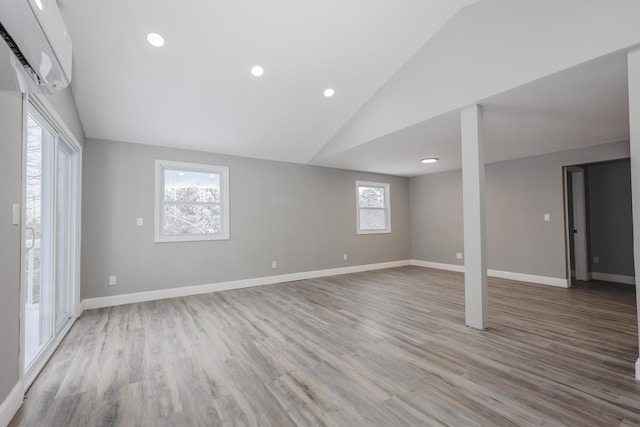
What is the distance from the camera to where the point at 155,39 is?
2.71 meters

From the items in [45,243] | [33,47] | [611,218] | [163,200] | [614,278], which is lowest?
[614,278]

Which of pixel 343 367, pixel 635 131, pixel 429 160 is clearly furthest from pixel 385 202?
pixel 343 367

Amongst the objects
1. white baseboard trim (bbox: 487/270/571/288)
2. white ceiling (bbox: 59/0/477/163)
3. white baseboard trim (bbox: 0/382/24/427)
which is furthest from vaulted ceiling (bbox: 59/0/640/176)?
white baseboard trim (bbox: 0/382/24/427)

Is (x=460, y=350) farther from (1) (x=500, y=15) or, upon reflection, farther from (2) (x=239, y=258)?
(2) (x=239, y=258)

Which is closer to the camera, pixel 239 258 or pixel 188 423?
pixel 188 423

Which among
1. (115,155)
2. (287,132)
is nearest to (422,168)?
(287,132)

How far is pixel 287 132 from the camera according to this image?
4.48 metres

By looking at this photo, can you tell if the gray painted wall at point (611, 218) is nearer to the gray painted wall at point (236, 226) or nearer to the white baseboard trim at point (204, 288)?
the gray painted wall at point (236, 226)

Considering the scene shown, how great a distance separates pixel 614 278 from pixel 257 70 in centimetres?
700

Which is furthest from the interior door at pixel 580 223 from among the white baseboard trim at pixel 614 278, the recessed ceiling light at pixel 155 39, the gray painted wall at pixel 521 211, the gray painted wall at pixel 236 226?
the recessed ceiling light at pixel 155 39

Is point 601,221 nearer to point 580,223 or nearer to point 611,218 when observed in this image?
point 611,218

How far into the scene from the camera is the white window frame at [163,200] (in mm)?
4250

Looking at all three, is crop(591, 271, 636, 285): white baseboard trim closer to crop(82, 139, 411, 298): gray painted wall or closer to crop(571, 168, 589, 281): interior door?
crop(571, 168, 589, 281): interior door

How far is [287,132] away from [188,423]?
12.6 feet
